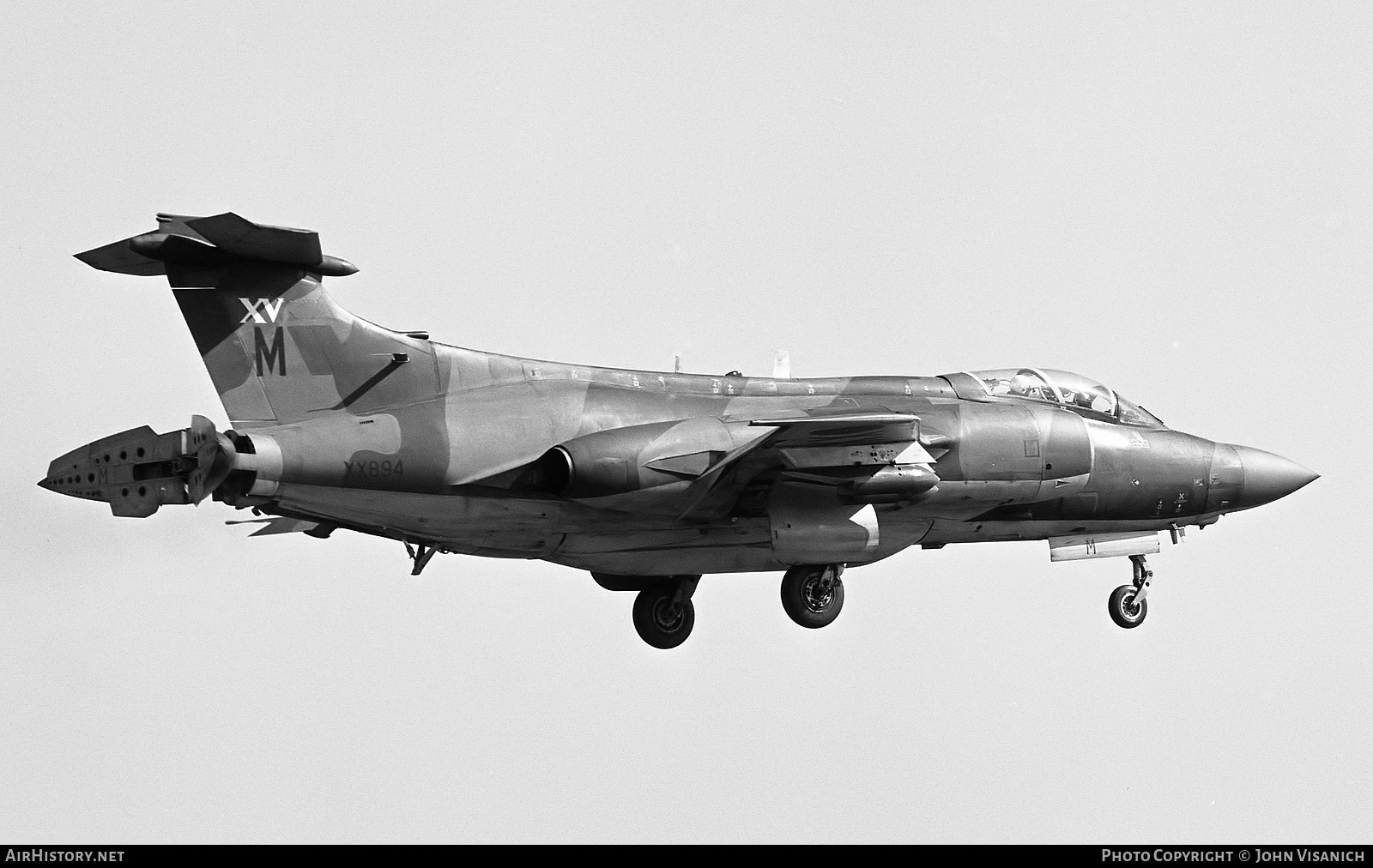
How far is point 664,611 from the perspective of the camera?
65.3ft

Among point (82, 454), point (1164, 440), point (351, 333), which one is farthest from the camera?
point (1164, 440)

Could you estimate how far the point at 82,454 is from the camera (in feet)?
51.3

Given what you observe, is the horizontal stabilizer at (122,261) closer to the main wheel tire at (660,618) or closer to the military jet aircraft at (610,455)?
the military jet aircraft at (610,455)

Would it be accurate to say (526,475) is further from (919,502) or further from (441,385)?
(919,502)

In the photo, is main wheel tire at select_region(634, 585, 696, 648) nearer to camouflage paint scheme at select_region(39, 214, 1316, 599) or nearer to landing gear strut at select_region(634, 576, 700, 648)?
landing gear strut at select_region(634, 576, 700, 648)

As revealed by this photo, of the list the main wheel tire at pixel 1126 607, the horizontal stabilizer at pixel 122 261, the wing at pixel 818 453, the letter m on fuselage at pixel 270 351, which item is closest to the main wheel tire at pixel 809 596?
the wing at pixel 818 453

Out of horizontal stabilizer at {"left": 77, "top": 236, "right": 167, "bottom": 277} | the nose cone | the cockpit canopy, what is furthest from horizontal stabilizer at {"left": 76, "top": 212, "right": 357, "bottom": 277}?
the nose cone

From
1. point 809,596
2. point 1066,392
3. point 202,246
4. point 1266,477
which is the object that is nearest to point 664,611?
point 809,596

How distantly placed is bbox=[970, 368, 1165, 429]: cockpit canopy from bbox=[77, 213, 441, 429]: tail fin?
7310mm

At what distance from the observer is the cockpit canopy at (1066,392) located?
20547mm

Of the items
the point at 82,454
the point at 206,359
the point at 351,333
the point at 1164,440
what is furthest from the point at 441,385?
the point at 1164,440

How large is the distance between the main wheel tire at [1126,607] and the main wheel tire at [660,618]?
5.48 meters

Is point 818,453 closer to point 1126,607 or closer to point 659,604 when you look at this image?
point 659,604

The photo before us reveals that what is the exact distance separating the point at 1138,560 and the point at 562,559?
7524mm
